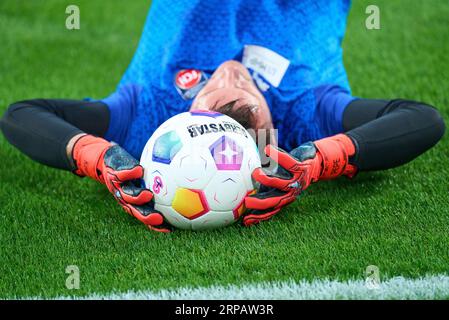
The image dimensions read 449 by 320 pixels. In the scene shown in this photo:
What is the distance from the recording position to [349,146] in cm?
383

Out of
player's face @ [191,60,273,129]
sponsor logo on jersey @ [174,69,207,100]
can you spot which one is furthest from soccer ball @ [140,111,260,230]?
sponsor logo on jersey @ [174,69,207,100]

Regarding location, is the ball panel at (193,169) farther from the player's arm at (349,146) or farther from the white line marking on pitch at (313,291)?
the white line marking on pitch at (313,291)

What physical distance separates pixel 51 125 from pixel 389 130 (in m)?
1.59

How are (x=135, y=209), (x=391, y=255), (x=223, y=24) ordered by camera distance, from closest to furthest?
1. (x=391, y=255)
2. (x=135, y=209)
3. (x=223, y=24)

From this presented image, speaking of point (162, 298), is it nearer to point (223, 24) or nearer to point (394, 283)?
point (394, 283)

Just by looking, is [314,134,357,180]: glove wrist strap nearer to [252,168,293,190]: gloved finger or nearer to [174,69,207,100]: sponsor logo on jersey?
[252,168,293,190]: gloved finger

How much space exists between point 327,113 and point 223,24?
2.46 feet

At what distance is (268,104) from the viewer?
4.38 meters

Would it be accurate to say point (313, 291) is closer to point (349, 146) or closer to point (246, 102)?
point (349, 146)

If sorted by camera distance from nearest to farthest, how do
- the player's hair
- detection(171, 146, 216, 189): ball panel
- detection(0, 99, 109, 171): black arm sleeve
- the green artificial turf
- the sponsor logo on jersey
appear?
the green artificial turf
detection(171, 146, 216, 189): ball panel
the player's hair
detection(0, 99, 109, 171): black arm sleeve
the sponsor logo on jersey

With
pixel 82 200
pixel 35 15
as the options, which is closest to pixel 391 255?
pixel 82 200

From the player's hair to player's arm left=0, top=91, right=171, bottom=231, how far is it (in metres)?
0.52

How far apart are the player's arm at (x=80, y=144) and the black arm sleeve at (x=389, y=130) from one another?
39.3 inches

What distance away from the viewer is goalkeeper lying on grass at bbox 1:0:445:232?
154 inches
